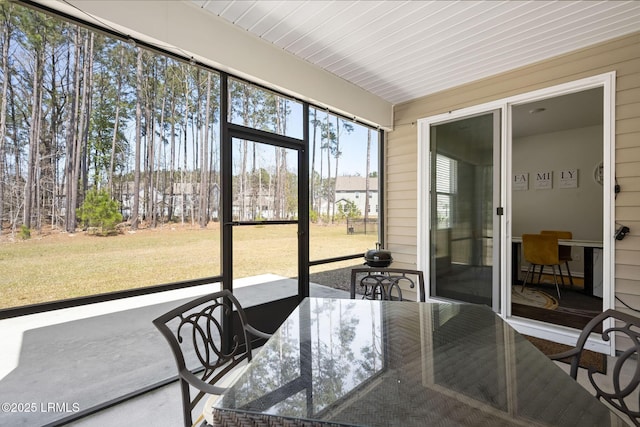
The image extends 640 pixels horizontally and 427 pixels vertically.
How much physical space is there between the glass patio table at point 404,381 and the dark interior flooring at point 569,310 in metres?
2.69

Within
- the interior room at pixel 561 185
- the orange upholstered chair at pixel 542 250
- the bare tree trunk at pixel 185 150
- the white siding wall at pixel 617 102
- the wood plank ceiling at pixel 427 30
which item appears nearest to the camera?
the wood plank ceiling at pixel 427 30

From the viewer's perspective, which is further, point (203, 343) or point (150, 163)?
point (150, 163)

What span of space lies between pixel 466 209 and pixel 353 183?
55.3 inches

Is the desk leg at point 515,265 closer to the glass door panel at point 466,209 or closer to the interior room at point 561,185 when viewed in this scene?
the interior room at point 561,185

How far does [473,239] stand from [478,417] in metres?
3.12

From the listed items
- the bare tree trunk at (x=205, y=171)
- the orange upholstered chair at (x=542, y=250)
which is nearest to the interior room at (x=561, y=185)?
the orange upholstered chair at (x=542, y=250)

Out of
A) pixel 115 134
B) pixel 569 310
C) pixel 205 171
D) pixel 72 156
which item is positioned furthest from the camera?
pixel 569 310

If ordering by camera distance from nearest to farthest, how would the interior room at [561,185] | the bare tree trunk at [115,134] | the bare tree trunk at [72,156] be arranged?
1. the bare tree trunk at [72,156]
2. the bare tree trunk at [115,134]
3. the interior room at [561,185]

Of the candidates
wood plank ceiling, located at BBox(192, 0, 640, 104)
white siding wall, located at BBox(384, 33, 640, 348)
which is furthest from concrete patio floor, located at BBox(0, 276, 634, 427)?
wood plank ceiling, located at BBox(192, 0, 640, 104)

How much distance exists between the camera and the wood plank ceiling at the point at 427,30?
2.21m

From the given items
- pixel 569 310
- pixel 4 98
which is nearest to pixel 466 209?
pixel 569 310

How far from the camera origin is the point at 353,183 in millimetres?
3801

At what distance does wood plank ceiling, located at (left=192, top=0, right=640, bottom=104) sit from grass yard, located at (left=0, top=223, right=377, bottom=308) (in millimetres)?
1711

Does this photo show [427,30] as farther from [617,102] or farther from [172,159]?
[172,159]
